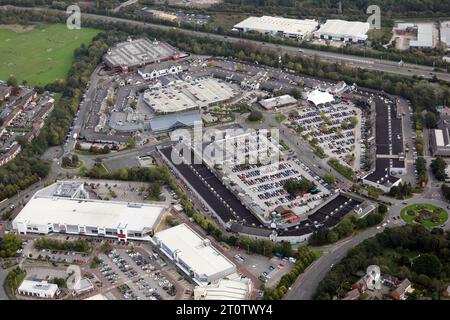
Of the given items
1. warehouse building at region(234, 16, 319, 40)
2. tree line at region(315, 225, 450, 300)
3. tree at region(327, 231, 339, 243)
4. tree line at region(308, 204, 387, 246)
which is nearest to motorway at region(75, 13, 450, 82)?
warehouse building at region(234, 16, 319, 40)

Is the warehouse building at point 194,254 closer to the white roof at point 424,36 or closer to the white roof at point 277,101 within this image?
the white roof at point 277,101

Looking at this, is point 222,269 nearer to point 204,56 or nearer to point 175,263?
point 175,263

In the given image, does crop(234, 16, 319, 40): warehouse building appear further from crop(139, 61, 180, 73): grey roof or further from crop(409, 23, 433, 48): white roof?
crop(139, 61, 180, 73): grey roof

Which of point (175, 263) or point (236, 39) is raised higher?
point (236, 39)

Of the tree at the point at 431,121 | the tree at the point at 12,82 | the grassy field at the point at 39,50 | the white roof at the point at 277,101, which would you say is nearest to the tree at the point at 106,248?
the white roof at the point at 277,101

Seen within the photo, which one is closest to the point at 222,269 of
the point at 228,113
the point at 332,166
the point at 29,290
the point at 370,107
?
the point at 29,290

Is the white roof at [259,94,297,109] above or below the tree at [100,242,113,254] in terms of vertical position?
above

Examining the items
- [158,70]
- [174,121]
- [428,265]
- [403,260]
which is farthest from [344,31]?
[428,265]
